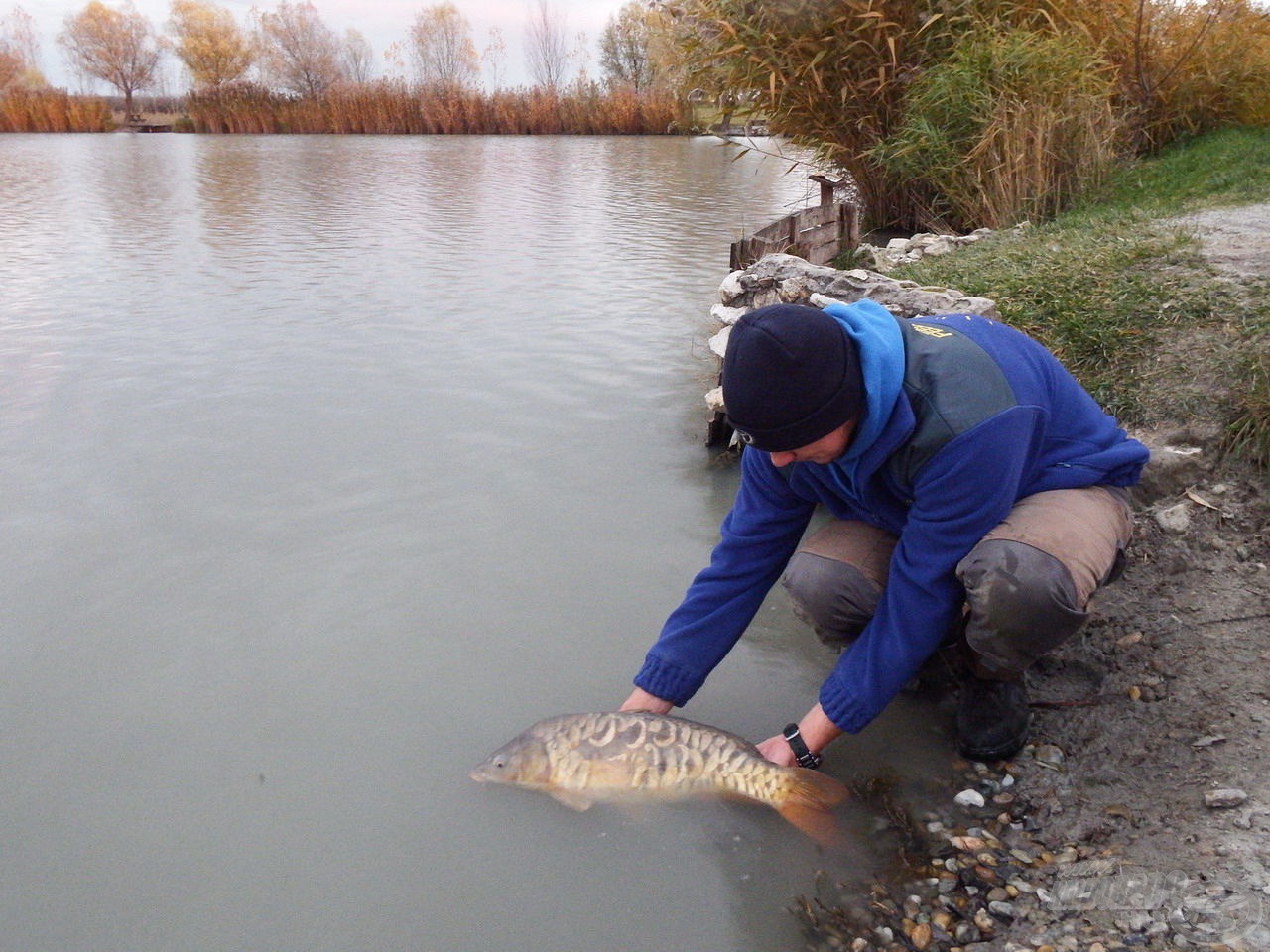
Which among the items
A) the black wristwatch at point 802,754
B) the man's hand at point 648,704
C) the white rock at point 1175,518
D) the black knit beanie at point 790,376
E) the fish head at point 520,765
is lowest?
the fish head at point 520,765

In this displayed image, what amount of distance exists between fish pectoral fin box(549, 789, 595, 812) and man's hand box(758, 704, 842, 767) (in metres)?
0.47

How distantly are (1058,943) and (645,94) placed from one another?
29.3m

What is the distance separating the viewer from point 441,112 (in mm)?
28594

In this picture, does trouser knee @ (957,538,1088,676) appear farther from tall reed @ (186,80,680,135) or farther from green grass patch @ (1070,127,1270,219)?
tall reed @ (186,80,680,135)

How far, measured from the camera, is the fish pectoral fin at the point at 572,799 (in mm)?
2639

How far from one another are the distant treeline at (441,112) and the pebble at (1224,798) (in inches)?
1066

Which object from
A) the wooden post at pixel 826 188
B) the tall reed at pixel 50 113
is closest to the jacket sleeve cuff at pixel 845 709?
the wooden post at pixel 826 188

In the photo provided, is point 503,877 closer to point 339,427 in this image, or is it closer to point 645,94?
point 339,427

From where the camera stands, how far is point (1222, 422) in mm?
3408

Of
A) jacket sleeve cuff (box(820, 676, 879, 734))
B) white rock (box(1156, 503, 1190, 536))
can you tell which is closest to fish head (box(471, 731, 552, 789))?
jacket sleeve cuff (box(820, 676, 879, 734))

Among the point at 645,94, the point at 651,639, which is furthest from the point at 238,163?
the point at 651,639

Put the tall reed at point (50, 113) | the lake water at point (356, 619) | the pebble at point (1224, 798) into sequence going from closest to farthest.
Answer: the pebble at point (1224, 798) → the lake water at point (356, 619) → the tall reed at point (50, 113)

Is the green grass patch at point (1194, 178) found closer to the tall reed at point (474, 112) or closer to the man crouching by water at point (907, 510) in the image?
the man crouching by water at point (907, 510)

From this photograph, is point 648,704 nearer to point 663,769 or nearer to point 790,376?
point 663,769
